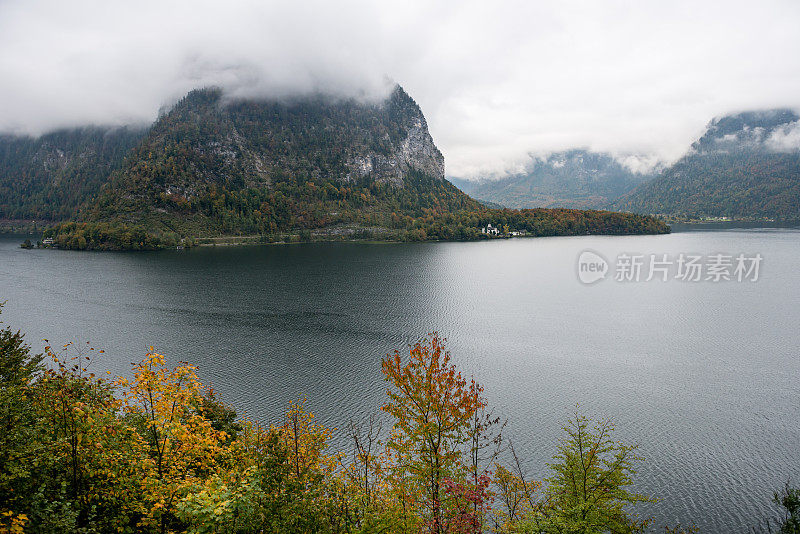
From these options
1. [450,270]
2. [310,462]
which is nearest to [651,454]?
[310,462]

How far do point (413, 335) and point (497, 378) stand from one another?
13722 millimetres

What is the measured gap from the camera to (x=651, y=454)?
25.1 metres

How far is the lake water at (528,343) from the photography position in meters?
25.4

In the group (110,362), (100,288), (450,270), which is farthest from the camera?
(450,270)

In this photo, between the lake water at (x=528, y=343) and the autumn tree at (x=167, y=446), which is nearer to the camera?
the autumn tree at (x=167, y=446)

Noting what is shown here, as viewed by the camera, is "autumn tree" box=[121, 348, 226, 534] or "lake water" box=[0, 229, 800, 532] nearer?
"autumn tree" box=[121, 348, 226, 534]

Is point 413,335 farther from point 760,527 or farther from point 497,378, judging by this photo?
point 760,527

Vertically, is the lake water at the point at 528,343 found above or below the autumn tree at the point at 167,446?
below

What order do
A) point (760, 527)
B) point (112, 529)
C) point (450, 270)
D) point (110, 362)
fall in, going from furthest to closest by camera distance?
point (450, 270)
point (110, 362)
point (760, 527)
point (112, 529)

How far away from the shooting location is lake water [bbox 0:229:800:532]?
25375 mm

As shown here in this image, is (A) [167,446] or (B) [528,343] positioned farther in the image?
(B) [528,343]

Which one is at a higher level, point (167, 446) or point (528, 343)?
point (167, 446)

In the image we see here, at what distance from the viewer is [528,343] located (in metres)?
45.4

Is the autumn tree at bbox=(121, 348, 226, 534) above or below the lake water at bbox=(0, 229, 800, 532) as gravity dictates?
above
